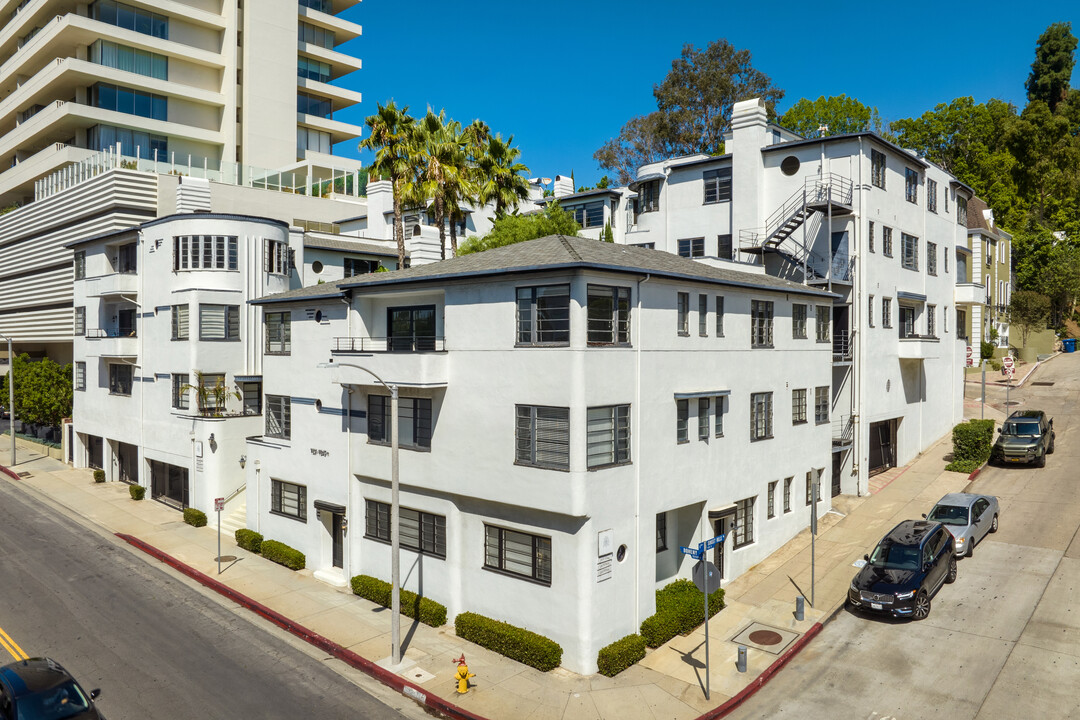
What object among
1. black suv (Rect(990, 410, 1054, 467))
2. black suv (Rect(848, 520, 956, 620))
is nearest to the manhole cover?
black suv (Rect(848, 520, 956, 620))

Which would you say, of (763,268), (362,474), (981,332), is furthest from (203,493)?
(981,332)

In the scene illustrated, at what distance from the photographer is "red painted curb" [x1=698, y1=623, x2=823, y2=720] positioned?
16.3 m

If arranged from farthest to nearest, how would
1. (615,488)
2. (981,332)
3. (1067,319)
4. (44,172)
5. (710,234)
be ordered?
1. (1067,319)
2. (44,172)
3. (981,332)
4. (710,234)
5. (615,488)

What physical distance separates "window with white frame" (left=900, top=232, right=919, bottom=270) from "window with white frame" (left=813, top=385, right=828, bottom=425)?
11.6 m

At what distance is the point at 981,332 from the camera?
191 ft

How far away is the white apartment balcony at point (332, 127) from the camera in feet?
248

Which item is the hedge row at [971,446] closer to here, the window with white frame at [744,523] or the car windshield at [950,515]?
the car windshield at [950,515]

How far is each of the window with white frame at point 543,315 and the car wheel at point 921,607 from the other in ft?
41.4

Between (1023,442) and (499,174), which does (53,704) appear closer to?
(499,174)

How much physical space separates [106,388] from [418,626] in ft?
95.5

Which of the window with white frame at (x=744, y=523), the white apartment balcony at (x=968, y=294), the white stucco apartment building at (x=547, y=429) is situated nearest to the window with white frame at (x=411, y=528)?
the white stucco apartment building at (x=547, y=429)

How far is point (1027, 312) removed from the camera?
6544 cm

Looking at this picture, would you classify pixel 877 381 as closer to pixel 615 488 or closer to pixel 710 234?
pixel 710 234

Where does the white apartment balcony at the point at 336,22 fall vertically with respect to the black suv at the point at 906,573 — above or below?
above
